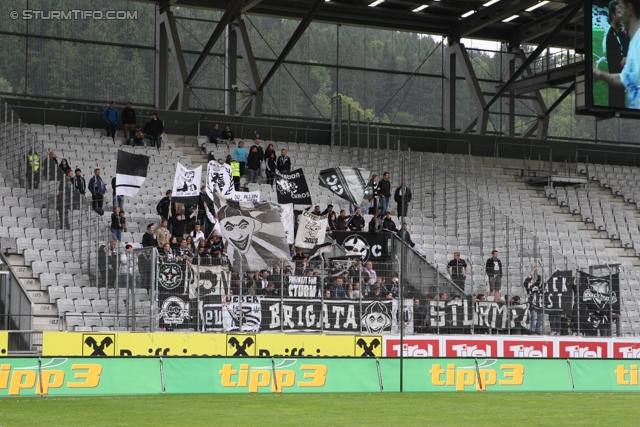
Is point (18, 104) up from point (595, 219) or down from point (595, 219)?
up

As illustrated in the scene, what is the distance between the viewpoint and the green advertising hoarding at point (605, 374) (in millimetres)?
21328

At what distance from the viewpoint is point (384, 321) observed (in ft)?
75.3

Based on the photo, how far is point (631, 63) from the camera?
31281 mm

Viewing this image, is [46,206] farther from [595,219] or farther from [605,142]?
[605,142]

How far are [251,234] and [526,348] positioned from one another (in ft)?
24.0

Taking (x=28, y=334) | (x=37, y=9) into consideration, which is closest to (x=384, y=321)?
(x=28, y=334)

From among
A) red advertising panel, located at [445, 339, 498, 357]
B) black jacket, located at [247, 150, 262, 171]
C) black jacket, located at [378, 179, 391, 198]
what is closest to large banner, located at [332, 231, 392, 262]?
black jacket, located at [378, 179, 391, 198]

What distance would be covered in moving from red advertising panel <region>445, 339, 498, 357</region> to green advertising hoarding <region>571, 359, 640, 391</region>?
2702 millimetres

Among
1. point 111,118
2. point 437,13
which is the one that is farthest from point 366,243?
point 437,13

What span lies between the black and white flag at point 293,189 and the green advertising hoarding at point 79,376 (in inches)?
320

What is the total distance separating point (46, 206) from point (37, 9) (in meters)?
13.5

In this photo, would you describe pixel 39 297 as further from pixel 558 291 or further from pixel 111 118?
pixel 558 291

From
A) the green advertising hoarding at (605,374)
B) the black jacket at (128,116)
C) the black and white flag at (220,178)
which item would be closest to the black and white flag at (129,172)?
the black and white flag at (220,178)

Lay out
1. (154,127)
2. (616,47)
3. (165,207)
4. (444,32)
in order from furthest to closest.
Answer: (444,32), (154,127), (616,47), (165,207)
